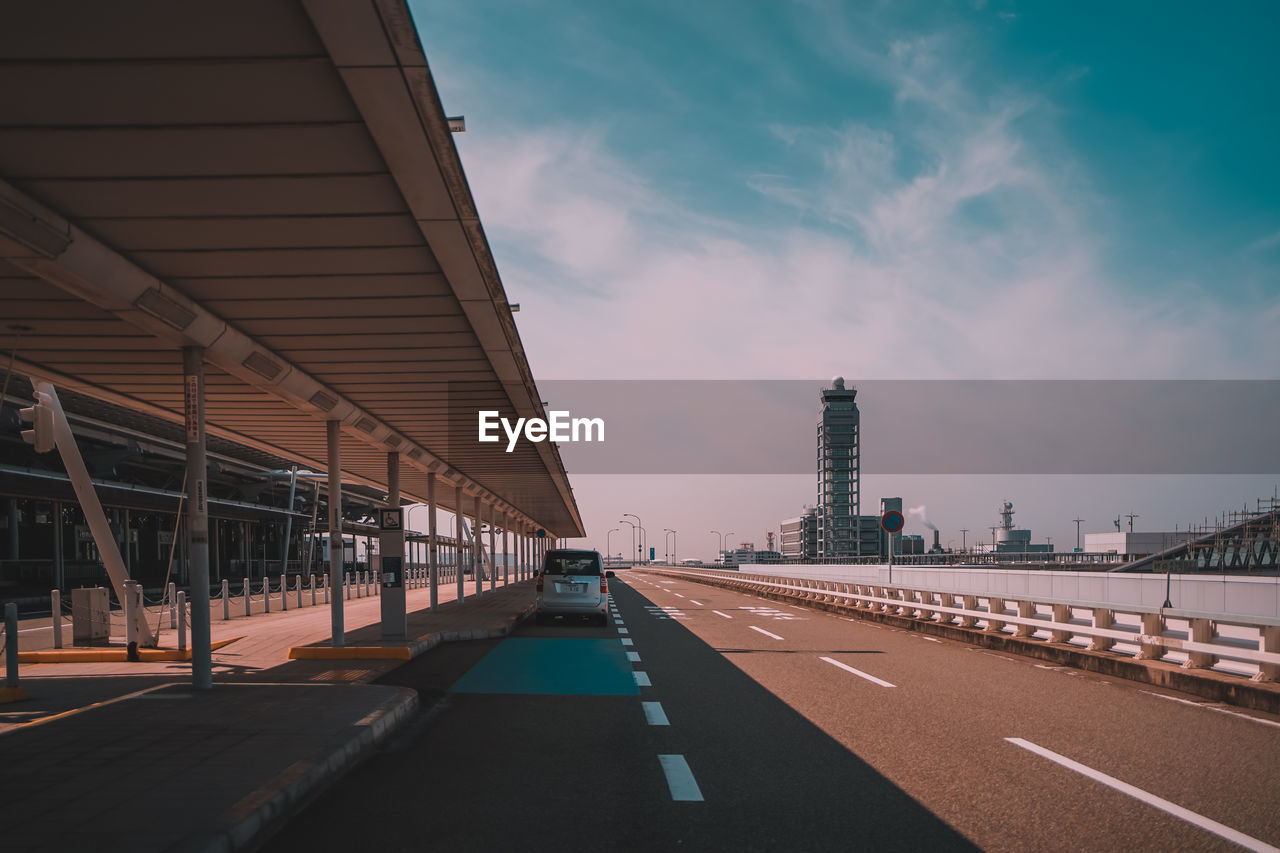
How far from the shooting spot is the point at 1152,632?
36.5ft

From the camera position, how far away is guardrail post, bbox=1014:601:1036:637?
1455 cm

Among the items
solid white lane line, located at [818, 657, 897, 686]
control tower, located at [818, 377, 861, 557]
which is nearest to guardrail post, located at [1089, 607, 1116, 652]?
Answer: solid white lane line, located at [818, 657, 897, 686]

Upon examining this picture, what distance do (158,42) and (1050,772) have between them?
283 inches

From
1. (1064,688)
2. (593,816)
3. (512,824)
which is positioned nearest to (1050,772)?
(593,816)

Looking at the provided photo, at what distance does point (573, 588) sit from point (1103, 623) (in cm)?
1132

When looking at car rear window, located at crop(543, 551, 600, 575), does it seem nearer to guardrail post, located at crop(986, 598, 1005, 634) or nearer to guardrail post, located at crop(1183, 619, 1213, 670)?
guardrail post, located at crop(986, 598, 1005, 634)

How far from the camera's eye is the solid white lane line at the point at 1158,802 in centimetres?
454

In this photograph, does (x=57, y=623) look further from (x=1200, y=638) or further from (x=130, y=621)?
(x=1200, y=638)

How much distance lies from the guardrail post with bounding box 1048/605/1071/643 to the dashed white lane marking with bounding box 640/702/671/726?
751cm

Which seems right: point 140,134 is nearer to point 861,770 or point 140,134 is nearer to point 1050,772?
point 861,770

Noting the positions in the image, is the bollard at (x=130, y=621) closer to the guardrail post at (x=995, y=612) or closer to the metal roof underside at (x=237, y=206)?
the metal roof underside at (x=237, y=206)

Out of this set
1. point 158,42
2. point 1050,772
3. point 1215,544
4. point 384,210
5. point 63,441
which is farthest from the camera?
point 1215,544

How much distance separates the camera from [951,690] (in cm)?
1011

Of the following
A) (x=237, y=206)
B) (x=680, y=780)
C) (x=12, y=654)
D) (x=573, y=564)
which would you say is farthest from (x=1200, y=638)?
(x=12, y=654)
